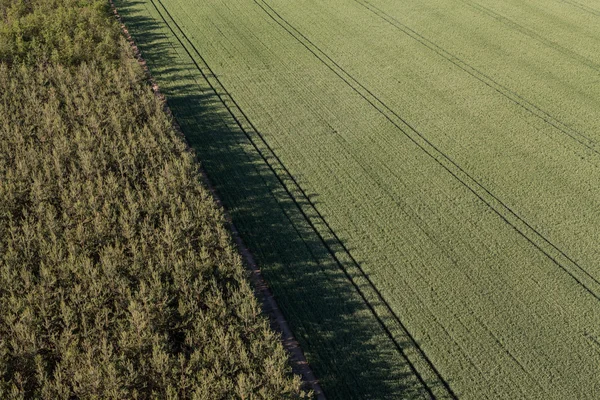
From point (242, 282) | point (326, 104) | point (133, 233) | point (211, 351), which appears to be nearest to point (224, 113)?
point (326, 104)

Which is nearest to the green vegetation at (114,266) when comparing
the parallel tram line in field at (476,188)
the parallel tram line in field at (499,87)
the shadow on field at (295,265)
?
the shadow on field at (295,265)

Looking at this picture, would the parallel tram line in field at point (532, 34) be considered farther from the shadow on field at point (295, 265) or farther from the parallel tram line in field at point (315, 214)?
the shadow on field at point (295, 265)

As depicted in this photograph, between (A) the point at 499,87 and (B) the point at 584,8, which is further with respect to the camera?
(B) the point at 584,8

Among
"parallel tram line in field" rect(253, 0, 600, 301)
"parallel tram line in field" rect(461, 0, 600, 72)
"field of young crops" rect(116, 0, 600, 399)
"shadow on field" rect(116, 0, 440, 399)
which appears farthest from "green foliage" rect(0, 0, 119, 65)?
"parallel tram line in field" rect(461, 0, 600, 72)

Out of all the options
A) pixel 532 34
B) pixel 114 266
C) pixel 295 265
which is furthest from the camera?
pixel 532 34

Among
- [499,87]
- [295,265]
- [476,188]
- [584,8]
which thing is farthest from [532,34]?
[295,265]

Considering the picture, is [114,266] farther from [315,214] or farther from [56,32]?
[56,32]

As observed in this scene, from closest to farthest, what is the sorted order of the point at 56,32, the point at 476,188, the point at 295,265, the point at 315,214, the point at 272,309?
1. the point at 272,309
2. the point at 295,265
3. the point at 315,214
4. the point at 476,188
5. the point at 56,32
